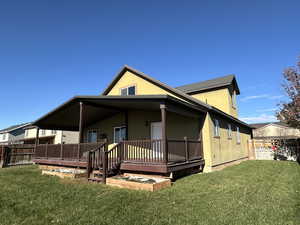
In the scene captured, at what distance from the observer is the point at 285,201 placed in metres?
4.86

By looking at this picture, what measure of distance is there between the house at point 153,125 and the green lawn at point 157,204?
1696 millimetres

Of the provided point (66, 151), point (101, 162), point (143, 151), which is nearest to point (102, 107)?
point (66, 151)

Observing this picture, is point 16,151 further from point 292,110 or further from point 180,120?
point 292,110

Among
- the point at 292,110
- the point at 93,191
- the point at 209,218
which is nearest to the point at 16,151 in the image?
the point at 93,191

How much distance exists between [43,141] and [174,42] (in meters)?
23.7

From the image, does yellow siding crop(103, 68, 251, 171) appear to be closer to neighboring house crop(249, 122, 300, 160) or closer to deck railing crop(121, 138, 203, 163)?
deck railing crop(121, 138, 203, 163)

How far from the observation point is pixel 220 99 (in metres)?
15.6

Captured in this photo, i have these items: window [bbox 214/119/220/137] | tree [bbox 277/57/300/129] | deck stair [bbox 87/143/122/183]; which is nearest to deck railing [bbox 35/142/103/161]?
deck stair [bbox 87/143/122/183]

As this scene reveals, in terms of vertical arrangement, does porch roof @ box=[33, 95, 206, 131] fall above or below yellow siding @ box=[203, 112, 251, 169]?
above

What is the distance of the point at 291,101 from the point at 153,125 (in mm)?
10874

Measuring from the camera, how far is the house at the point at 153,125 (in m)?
7.83

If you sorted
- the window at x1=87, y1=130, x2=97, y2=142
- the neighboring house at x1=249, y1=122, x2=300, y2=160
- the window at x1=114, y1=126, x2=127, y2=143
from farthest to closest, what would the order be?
1. the neighboring house at x1=249, y1=122, x2=300, y2=160
2. the window at x1=87, y1=130, x2=97, y2=142
3. the window at x1=114, y1=126, x2=127, y2=143

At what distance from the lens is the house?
783 cm

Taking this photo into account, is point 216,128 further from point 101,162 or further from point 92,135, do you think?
point 92,135
